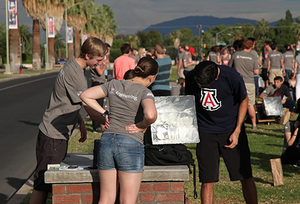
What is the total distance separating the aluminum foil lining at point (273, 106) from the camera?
1011cm

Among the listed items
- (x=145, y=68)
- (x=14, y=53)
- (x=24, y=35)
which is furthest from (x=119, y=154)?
(x=24, y=35)

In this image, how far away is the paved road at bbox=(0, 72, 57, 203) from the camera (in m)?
5.84

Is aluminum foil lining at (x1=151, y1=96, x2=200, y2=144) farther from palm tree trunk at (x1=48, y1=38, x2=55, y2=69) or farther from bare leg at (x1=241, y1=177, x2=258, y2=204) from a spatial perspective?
palm tree trunk at (x1=48, y1=38, x2=55, y2=69)

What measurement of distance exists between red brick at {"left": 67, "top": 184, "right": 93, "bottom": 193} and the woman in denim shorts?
0.49 meters

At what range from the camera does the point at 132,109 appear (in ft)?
10.8

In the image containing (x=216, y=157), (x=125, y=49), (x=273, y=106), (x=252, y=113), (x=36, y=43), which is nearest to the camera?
(x=216, y=157)

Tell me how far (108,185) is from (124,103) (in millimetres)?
764

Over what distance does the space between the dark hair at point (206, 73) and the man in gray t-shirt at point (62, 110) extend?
100 centimetres

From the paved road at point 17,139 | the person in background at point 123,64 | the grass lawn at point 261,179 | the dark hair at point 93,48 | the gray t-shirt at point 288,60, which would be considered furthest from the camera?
the gray t-shirt at point 288,60

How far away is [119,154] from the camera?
3.27 metres

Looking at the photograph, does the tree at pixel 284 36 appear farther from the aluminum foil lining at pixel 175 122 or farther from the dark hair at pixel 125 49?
the aluminum foil lining at pixel 175 122

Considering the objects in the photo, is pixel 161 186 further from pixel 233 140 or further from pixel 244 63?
pixel 244 63

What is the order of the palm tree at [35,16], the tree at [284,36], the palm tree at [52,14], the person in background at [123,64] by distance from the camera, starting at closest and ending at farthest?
the person in background at [123,64], the palm tree at [35,16], the palm tree at [52,14], the tree at [284,36]

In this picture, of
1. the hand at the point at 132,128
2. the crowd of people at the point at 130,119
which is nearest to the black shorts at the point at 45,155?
the crowd of people at the point at 130,119
